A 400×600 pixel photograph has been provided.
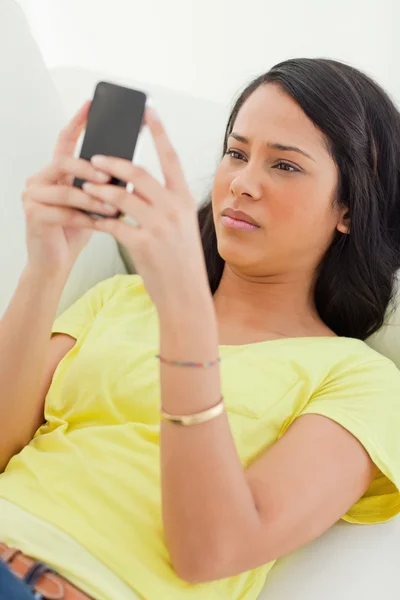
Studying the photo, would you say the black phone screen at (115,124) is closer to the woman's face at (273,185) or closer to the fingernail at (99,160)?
the fingernail at (99,160)

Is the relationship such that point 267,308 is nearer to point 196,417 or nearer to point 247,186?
point 247,186

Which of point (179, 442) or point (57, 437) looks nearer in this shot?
point (179, 442)

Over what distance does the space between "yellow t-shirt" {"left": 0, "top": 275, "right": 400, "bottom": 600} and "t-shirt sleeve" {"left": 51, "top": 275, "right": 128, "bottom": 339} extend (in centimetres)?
4

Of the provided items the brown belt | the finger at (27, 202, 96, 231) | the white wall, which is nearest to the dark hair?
the white wall

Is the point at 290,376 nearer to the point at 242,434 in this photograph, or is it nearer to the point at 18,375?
the point at 242,434

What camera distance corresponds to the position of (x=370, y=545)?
891 millimetres

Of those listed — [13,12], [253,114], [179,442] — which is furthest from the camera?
[13,12]

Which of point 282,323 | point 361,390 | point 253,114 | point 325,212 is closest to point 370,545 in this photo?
point 361,390

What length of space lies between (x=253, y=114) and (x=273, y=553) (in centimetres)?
60

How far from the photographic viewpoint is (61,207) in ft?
2.27

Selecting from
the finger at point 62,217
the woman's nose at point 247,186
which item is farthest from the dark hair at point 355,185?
the finger at point 62,217

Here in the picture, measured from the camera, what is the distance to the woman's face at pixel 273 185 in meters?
0.95

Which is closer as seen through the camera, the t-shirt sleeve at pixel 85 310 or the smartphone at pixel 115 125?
the smartphone at pixel 115 125

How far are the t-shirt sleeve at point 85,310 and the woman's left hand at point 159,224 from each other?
435 mm
